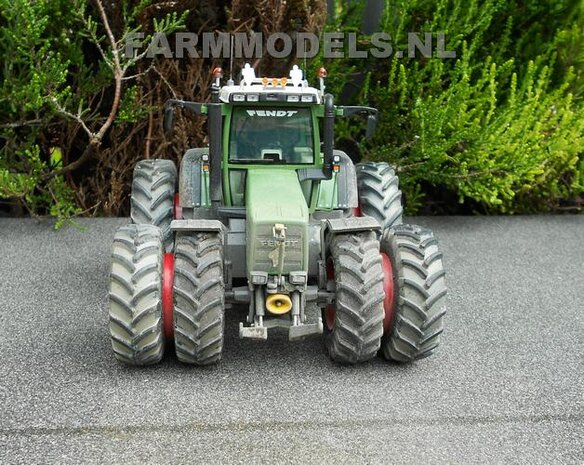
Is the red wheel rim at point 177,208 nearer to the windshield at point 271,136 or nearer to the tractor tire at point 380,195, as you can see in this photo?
the windshield at point 271,136

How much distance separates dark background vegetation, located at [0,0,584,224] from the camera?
20.5 feet

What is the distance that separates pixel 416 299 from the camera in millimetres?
3936

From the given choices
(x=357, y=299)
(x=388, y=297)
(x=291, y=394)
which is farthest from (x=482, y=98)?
(x=291, y=394)

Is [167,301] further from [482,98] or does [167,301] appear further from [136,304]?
[482,98]

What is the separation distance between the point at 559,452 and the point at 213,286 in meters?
1.76

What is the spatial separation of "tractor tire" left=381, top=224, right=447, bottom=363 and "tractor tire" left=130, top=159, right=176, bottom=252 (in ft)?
5.02

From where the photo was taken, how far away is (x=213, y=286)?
3830 mm

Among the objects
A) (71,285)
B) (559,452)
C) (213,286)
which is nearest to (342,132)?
(71,285)

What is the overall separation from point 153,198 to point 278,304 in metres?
1.37

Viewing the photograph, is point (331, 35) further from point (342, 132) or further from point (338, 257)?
point (338, 257)

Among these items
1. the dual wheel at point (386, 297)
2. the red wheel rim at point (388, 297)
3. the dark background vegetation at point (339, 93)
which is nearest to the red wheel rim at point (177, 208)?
the dual wheel at point (386, 297)

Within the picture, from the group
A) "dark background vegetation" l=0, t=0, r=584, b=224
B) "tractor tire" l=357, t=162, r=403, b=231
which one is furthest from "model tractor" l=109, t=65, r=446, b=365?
"dark background vegetation" l=0, t=0, r=584, b=224

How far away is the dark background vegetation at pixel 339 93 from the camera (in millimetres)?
6258

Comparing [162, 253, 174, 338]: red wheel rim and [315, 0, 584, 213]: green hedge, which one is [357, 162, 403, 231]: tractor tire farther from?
[162, 253, 174, 338]: red wheel rim
